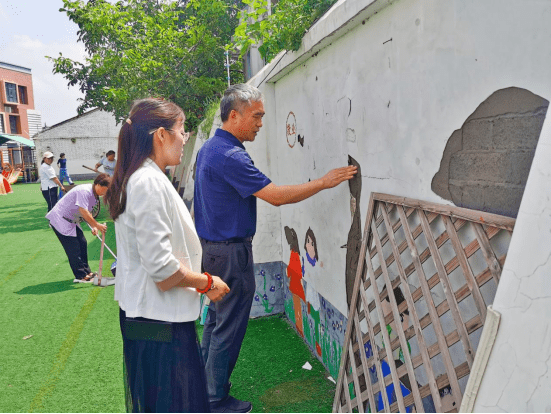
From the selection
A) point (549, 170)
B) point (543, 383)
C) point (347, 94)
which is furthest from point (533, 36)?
point (347, 94)

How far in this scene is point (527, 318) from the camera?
113cm

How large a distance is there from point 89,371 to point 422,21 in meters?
3.32

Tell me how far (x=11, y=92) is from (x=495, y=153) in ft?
144

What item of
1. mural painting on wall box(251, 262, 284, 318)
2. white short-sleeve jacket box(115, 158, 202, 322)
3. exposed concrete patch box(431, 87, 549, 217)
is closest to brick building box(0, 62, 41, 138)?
mural painting on wall box(251, 262, 284, 318)

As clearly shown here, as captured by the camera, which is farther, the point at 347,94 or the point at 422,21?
the point at 347,94

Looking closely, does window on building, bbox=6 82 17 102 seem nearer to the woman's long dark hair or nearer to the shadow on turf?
the shadow on turf

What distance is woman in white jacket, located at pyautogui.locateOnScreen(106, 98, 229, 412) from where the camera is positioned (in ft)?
6.27

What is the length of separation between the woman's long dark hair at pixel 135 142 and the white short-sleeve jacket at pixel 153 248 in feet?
0.14

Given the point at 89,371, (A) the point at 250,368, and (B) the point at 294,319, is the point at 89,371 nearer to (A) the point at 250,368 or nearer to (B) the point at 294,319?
(A) the point at 250,368

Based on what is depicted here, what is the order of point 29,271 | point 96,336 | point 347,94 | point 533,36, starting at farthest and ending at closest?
1. point 29,271
2. point 96,336
3. point 347,94
4. point 533,36

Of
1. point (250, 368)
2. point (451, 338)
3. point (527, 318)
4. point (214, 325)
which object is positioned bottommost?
point (250, 368)

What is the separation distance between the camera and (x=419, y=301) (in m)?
2.13

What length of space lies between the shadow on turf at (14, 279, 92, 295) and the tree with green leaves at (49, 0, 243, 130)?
5886 millimetres

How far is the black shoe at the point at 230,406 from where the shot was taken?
292 centimetres
